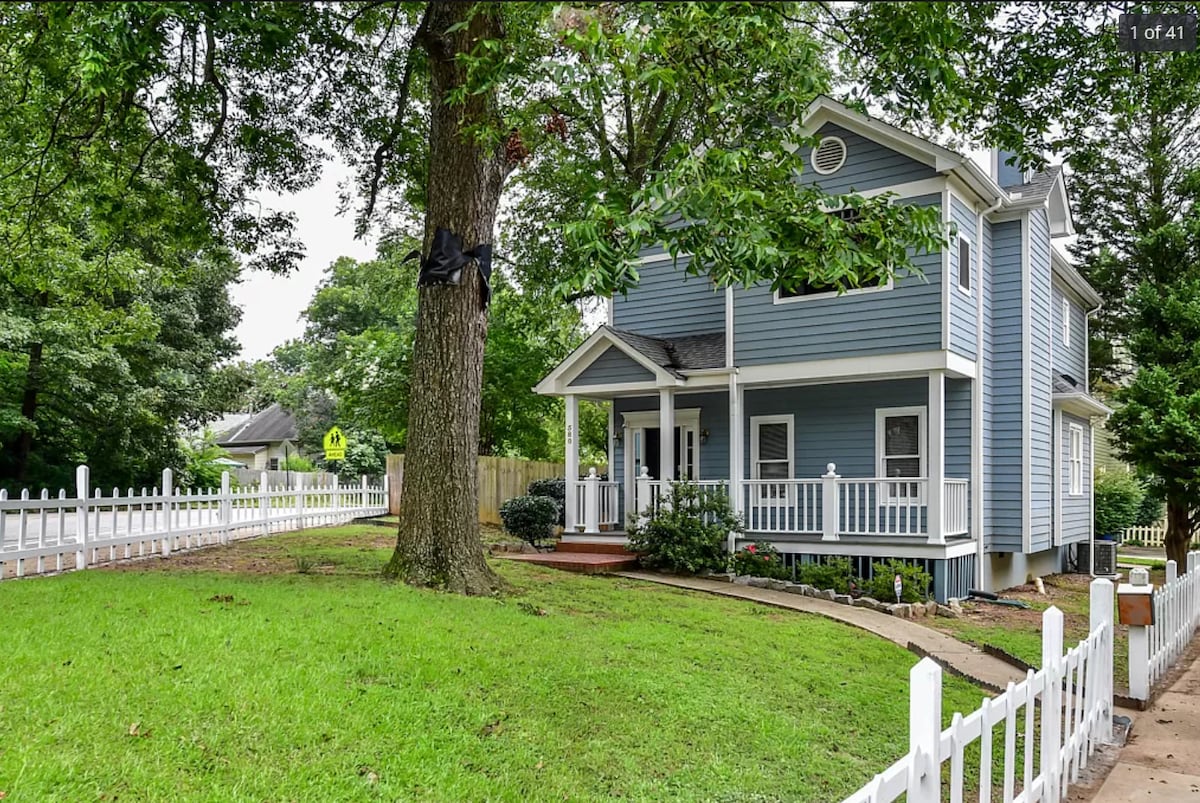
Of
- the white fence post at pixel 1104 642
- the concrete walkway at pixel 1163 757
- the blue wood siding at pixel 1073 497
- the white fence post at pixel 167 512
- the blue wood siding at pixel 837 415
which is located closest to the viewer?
the concrete walkway at pixel 1163 757

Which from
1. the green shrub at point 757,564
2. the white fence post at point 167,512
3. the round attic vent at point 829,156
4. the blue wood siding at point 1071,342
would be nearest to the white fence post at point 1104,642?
the green shrub at point 757,564

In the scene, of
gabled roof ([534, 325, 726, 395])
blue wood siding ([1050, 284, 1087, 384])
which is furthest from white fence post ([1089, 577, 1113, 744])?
blue wood siding ([1050, 284, 1087, 384])

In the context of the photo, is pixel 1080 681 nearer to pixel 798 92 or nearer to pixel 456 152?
pixel 798 92

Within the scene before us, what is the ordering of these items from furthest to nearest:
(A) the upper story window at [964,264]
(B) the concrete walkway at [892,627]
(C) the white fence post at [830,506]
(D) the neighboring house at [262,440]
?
1. (D) the neighboring house at [262,440]
2. (A) the upper story window at [964,264]
3. (C) the white fence post at [830,506]
4. (B) the concrete walkway at [892,627]

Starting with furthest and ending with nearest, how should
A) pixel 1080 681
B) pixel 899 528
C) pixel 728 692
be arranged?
pixel 899 528, pixel 728 692, pixel 1080 681

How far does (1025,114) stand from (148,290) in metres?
24.7

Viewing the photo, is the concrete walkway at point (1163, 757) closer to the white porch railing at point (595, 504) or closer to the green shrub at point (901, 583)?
the green shrub at point (901, 583)

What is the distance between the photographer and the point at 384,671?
200 inches

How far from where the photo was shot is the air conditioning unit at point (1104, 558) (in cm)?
1645

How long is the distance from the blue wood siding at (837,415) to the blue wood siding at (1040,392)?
233 centimetres

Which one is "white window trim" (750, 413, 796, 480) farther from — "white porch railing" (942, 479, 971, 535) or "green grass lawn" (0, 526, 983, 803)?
"green grass lawn" (0, 526, 983, 803)

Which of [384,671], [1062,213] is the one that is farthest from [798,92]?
[1062,213]

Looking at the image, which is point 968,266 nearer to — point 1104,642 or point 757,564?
point 757,564

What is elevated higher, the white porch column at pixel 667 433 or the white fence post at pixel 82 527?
the white porch column at pixel 667 433
